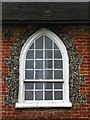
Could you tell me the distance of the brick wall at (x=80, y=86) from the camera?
10.9 meters

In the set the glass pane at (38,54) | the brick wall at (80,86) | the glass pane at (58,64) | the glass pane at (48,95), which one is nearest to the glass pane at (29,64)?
the glass pane at (38,54)

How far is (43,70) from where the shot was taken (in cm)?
1125

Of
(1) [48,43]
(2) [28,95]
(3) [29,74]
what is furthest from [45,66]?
(2) [28,95]

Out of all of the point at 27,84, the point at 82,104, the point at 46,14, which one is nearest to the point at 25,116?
the point at 27,84

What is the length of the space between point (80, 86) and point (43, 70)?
4.31 ft

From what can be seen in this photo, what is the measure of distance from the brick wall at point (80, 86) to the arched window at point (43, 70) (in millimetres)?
320

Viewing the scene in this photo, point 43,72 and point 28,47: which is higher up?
point 28,47

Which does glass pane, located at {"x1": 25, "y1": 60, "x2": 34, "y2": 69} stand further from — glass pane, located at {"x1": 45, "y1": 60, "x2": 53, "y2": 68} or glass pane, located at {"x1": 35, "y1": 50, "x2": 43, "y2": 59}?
glass pane, located at {"x1": 45, "y1": 60, "x2": 53, "y2": 68}

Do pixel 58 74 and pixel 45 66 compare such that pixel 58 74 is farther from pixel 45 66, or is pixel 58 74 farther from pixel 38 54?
pixel 38 54

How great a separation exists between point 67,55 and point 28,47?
1.31 meters

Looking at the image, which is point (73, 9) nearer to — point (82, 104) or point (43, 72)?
point (43, 72)

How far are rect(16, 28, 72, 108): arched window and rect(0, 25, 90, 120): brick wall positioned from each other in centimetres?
32

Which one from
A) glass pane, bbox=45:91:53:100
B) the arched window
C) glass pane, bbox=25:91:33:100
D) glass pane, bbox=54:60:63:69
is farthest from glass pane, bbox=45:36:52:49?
glass pane, bbox=25:91:33:100

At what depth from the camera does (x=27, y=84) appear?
1118cm
